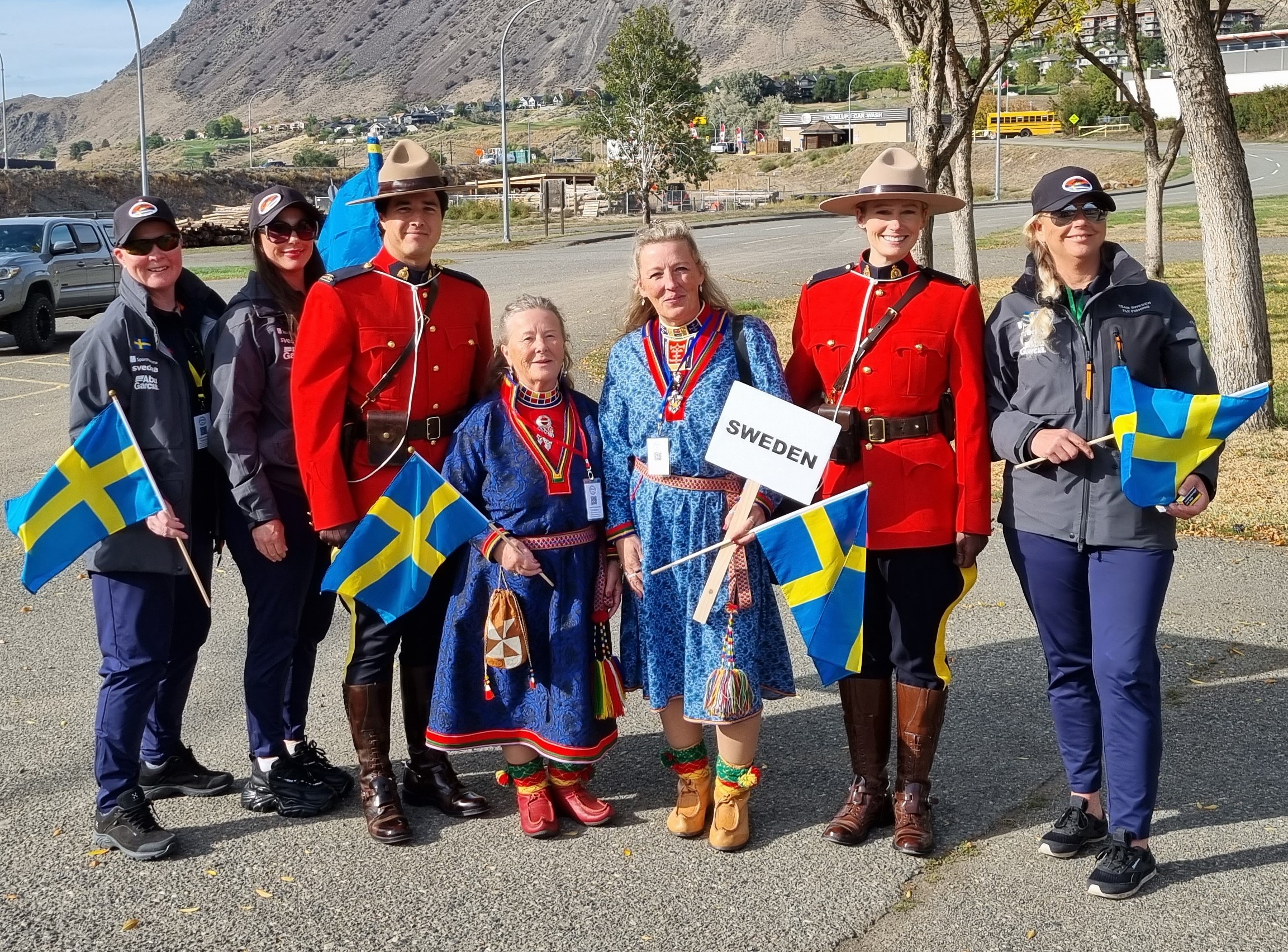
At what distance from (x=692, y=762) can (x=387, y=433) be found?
1.49 m

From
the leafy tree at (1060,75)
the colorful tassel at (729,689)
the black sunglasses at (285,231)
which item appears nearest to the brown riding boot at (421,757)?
the colorful tassel at (729,689)

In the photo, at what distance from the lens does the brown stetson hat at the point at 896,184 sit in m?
4.16

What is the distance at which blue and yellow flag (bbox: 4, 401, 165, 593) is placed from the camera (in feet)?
14.1

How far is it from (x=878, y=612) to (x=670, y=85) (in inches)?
2081

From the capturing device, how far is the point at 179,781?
478 centimetres

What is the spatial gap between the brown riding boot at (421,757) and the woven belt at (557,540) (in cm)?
70

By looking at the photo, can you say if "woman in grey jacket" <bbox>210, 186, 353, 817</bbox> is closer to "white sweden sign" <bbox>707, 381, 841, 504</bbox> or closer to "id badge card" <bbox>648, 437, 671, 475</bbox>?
"id badge card" <bbox>648, 437, 671, 475</bbox>

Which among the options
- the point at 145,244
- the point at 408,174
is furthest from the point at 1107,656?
the point at 145,244

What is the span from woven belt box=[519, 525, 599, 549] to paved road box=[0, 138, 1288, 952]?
0.97 meters

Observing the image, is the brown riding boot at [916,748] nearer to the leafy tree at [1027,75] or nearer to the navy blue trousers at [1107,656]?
the navy blue trousers at [1107,656]

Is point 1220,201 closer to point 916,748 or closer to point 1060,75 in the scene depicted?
point 916,748

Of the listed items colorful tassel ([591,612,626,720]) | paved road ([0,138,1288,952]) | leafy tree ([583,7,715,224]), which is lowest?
paved road ([0,138,1288,952])

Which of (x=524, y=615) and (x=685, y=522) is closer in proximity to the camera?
(x=685, y=522)

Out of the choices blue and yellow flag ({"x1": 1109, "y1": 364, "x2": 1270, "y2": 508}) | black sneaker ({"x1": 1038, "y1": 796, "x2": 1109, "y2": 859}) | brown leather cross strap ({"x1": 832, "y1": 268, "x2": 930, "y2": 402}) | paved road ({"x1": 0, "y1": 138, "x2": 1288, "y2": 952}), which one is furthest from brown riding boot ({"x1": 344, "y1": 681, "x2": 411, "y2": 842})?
blue and yellow flag ({"x1": 1109, "y1": 364, "x2": 1270, "y2": 508})
